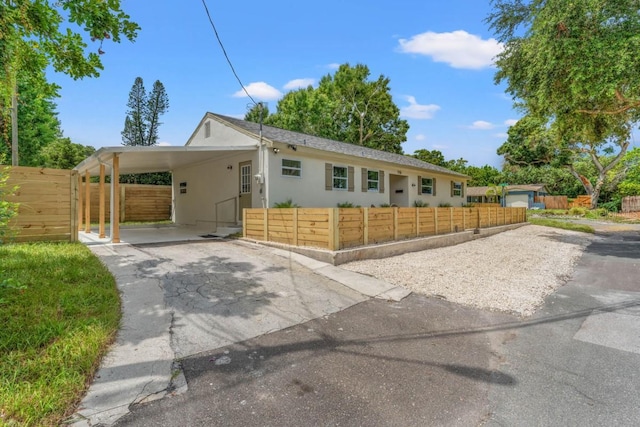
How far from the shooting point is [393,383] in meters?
2.71

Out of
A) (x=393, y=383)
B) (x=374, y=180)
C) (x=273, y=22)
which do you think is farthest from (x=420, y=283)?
(x=374, y=180)

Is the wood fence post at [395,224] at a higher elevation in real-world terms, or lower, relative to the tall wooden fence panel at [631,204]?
lower

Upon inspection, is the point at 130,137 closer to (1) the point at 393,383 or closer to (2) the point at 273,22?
(2) the point at 273,22

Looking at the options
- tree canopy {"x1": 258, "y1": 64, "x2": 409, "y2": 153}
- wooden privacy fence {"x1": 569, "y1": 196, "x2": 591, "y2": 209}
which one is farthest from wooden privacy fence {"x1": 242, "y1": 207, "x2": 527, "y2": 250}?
wooden privacy fence {"x1": 569, "y1": 196, "x2": 591, "y2": 209}

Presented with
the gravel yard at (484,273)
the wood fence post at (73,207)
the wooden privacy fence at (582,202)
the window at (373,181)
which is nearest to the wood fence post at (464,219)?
the gravel yard at (484,273)

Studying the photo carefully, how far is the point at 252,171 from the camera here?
1116 cm

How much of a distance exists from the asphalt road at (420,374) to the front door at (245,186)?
791 cm

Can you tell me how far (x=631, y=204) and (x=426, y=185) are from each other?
25.2 meters

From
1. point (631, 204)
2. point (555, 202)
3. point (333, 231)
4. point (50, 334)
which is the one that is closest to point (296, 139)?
point (333, 231)

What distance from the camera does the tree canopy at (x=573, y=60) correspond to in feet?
29.1

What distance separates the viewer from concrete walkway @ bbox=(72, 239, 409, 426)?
257cm

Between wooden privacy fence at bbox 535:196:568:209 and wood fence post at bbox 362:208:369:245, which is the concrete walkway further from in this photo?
wooden privacy fence at bbox 535:196:568:209

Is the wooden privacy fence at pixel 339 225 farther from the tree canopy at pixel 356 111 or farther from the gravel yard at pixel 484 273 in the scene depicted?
the tree canopy at pixel 356 111

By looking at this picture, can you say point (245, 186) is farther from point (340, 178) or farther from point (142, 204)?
point (142, 204)
